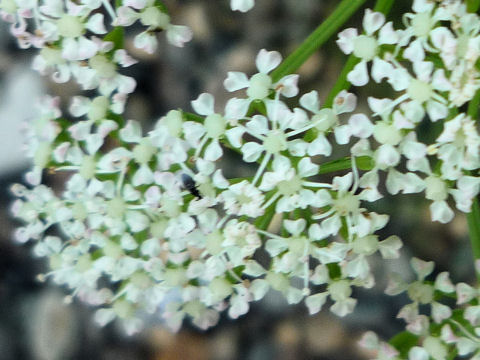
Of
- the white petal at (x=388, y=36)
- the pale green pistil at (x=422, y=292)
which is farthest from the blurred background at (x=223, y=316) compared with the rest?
the white petal at (x=388, y=36)

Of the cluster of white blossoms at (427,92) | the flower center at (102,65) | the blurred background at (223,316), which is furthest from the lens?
the blurred background at (223,316)

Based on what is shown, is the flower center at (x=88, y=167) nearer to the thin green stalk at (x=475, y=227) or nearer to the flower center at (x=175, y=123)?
the flower center at (x=175, y=123)

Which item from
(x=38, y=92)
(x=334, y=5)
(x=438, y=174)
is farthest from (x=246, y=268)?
(x=38, y=92)

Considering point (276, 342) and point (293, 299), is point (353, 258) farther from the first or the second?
point (276, 342)

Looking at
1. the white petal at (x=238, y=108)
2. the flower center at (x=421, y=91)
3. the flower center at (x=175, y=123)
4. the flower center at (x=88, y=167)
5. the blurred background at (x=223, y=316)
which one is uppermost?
the flower center at (x=421, y=91)

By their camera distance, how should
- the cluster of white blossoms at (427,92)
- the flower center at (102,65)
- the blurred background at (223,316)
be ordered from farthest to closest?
the blurred background at (223,316) → the flower center at (102,65) → the cluster of white blossoms at (427,92)

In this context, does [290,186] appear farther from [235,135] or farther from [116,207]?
[116,207]

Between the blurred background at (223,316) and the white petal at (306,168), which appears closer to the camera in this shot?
the white petal at (306,168)
